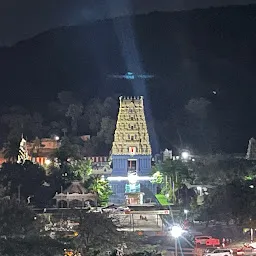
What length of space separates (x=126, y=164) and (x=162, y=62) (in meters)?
32.7

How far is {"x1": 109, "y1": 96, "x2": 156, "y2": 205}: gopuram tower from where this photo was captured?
78.4 feet

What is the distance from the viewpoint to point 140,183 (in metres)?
23.9

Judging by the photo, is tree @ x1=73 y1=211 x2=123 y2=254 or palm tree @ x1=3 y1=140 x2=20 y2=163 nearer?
tree @ x1=73 y1=211 x2=123 y2=254

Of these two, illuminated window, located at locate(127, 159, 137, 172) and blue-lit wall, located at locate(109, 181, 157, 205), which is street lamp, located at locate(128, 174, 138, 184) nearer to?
blue-lit wall, located at locate(109, 181, 157, 205)

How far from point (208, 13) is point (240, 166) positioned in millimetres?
42522

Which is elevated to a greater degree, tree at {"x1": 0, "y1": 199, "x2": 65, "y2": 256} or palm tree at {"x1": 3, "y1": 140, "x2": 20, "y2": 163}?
palm tree at {"x1": 3, "y1": 140, "x2": 20, "y2": 163}

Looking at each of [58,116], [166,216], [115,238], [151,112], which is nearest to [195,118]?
[151,112]

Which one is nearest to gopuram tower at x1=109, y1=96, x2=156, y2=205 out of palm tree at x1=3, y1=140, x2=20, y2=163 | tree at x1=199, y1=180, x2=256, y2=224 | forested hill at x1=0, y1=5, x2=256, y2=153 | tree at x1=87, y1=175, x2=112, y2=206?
tree at x1=87, y1=175, x2=112, y2=206

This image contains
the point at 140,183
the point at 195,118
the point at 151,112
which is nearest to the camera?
the point at 140,183

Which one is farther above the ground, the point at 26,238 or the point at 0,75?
the point at 0,75

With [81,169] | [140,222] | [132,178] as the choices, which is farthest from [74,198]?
[132,178]

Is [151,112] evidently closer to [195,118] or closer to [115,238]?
[195,118]

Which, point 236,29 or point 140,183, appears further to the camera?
point 236,29

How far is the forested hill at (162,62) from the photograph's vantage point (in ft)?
154
